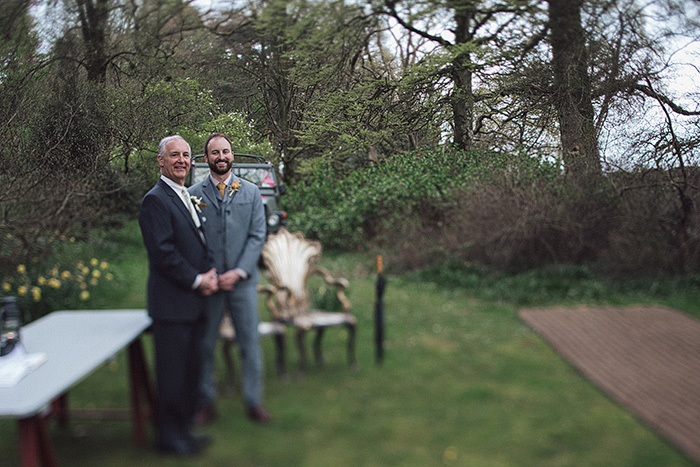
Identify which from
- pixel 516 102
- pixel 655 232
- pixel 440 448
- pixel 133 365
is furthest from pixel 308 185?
pixel 655 232

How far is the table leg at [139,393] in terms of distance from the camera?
11.7ft

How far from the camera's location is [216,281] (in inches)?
138

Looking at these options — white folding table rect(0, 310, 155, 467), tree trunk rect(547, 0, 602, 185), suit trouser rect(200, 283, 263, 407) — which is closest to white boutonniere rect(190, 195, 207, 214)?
suit trouser rect(200, 283, 263, 407)

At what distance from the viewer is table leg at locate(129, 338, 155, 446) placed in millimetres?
3578

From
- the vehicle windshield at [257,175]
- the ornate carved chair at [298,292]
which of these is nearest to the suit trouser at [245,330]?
the ornate carved chair at [298,292]

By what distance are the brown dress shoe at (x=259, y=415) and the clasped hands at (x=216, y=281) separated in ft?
2.56

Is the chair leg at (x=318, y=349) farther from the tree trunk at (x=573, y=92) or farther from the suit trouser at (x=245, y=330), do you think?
the tree trunk at (x=573, y=92)

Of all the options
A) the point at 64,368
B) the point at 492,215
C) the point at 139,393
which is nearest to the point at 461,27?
the point at 492,215

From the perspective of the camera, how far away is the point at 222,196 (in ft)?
12.1

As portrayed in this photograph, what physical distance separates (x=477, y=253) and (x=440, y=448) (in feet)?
8.42

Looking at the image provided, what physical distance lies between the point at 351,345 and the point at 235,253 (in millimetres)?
1065

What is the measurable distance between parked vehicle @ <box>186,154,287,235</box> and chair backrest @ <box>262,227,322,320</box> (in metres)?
1.17

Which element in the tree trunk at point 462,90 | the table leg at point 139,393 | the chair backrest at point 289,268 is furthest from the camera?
the tree trunk at point 462,90

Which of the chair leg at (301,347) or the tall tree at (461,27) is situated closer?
the chair leg at (301,347)
